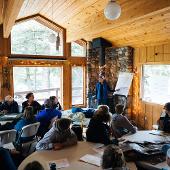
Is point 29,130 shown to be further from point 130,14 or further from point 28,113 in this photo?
point 130,14

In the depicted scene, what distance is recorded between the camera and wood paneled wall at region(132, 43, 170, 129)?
5.91m

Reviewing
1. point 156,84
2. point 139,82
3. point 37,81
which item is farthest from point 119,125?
point 37,81

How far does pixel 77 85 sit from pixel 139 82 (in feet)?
7.26

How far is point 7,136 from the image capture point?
12.0 feet

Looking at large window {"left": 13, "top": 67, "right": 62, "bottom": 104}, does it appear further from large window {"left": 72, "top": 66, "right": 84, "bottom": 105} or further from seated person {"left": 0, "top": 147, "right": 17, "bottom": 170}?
seated person {"left": 0, "top": 147, "right": 17, "bottom": 170}

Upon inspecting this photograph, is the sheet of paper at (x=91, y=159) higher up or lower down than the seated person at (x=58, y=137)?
lower down

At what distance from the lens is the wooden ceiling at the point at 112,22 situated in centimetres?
431

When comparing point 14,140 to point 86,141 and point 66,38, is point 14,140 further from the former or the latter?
point 66,38

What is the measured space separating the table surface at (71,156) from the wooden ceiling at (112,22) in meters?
2.35

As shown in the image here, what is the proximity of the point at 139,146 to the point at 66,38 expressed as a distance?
541 cm

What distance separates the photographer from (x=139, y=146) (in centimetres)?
287

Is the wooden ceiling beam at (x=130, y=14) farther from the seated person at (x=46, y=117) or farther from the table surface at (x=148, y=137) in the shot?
the seated person at (x=46, y=117)

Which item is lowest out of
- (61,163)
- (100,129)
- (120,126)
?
(61,163)

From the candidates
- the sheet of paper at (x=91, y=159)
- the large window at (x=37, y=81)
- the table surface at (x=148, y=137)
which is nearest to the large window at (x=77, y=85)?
the large window at (x=37, y=81)
